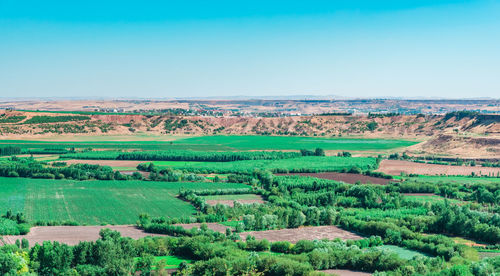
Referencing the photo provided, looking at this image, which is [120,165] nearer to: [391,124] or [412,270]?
[412,270]

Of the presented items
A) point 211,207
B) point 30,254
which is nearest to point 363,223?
point 211,207

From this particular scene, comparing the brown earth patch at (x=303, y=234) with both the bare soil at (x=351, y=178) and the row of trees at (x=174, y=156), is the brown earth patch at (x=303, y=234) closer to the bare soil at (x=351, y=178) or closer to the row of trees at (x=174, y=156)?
the bare soil at (x=351, y=178)

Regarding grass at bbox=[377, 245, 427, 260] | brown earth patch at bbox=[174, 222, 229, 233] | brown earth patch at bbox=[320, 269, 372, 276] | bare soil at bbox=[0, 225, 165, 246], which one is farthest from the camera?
brown earth patch at bbox=[174, 222, 229, 233]

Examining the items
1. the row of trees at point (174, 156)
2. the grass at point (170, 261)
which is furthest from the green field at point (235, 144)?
the grass at point (170, 261)

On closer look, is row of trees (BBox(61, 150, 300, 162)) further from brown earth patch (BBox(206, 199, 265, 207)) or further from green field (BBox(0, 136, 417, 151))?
brown earth patch (BBox(206, 199, 265, 207))

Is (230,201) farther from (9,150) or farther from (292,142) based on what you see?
(292,142)

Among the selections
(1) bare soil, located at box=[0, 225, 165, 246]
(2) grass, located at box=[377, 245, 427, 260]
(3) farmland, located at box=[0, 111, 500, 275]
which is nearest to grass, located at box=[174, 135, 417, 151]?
(3) farmland, located at box=[0, 111, 500, 275]

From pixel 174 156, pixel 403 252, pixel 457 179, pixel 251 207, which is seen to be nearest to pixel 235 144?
pixel 174 156
